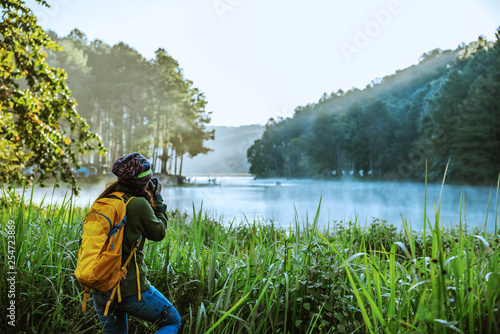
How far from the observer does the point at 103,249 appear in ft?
6.80

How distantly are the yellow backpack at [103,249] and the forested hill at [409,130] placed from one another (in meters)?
18.4

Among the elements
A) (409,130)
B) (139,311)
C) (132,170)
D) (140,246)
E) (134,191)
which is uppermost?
(409,130)

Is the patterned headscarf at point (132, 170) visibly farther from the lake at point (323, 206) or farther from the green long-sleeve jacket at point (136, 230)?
the lake at point (323, 206)

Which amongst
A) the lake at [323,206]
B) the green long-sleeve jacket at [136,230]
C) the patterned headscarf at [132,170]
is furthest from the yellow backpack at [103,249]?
the lake at [323,206]

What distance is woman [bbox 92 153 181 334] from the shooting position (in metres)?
2.21

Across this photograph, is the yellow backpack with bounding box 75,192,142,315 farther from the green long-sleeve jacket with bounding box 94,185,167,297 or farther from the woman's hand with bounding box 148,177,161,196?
the woman's hand with bounding box 148,177,161,196

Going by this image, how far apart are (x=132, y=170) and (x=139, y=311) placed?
36.3 inches

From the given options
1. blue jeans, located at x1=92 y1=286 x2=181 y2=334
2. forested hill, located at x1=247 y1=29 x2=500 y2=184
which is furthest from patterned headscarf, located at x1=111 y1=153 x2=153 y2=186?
forested hill, located at x1=247 y1=29 x2=500 y2=184

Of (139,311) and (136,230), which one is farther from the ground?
(136,230)

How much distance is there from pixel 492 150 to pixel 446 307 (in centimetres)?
3884

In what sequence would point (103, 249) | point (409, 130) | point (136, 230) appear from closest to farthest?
1. point (103, 249)
2. point (136, 230)
3. point (409, 130)

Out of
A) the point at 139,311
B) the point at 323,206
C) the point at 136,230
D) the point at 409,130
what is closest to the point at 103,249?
the point at 136,230

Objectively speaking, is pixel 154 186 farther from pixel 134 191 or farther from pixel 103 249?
pixel 103 249

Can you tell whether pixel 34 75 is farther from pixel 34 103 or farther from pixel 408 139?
pixel 408 139
